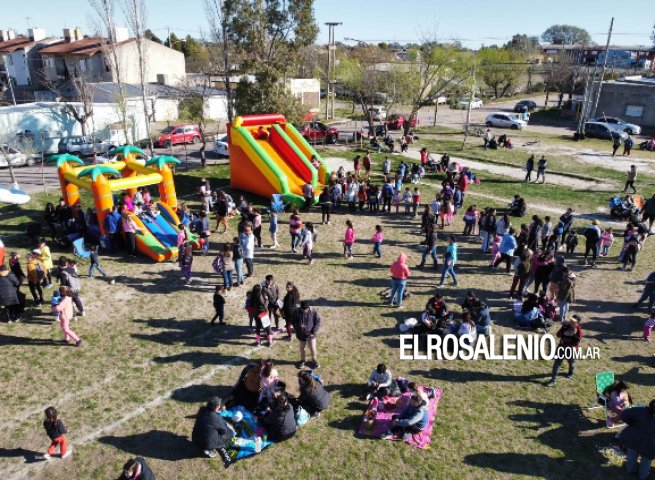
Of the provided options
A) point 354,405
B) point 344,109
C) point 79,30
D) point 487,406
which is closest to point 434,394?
point 487,406

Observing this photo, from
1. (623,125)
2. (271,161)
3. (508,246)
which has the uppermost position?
(623,125)

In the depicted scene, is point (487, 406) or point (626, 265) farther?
point (626, 265)

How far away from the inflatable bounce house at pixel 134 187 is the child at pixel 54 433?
24.5 feet

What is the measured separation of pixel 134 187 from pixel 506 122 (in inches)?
1338

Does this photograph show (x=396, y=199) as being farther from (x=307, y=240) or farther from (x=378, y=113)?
(x=378, y=113)

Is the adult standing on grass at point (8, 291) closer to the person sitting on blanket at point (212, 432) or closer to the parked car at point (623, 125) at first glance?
the person sitting on blanket at point (212, 432)

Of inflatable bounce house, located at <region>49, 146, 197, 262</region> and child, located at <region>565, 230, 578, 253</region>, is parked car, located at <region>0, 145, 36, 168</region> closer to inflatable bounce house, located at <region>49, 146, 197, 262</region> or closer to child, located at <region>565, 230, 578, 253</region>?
inflatable bounce house, located at <region>49, 146, 197, 262</region>

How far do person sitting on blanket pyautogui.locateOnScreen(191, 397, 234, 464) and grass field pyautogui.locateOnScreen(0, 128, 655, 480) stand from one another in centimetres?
20

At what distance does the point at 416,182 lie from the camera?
2319cm

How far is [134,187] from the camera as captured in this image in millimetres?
16453

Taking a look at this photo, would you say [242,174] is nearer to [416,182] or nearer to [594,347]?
[416,182]

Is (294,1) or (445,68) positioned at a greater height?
(294,1)

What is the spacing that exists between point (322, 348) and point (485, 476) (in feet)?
13.9

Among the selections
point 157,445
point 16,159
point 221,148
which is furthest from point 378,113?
point 157,445
